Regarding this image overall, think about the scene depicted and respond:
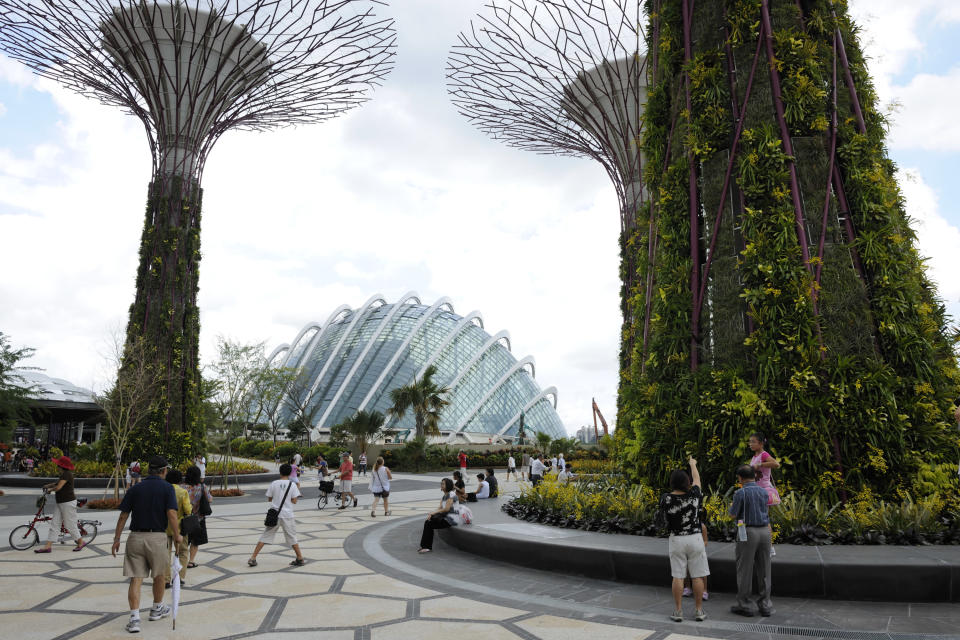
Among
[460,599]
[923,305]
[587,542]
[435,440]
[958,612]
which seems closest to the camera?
[958,612]

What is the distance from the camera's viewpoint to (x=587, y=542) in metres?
7.81

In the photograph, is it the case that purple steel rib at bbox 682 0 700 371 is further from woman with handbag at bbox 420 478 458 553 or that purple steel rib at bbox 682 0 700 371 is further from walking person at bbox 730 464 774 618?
woman with handbag at bbox 420 478 458 553

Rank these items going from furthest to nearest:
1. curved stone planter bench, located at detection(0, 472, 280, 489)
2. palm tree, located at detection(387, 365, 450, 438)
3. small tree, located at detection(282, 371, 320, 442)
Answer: small tree, located at detection(282, 371, 320, 442) → palm tree, located at detection(387, 365, 450, 438) → curved stone planter bench, located at detection(0, 472, 280, 489)

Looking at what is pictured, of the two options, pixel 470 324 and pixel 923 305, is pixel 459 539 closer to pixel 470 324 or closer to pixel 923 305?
pixel 923 305

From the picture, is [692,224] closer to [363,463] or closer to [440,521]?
[440,521]

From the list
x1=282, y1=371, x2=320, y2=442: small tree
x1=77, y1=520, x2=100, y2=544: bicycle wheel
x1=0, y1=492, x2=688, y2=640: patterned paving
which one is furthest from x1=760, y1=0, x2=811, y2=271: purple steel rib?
x1=282, y1=371, x2=320, y2=442: small tree

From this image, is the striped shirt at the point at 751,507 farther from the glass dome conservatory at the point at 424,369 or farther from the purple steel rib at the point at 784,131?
the glass dome conservatory at the point at 424,369

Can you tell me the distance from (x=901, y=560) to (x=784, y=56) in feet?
23.8

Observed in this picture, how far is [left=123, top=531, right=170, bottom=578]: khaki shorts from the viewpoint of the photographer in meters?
5.65

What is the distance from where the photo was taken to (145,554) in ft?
18.7

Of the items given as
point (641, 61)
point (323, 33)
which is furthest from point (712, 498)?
point (641, 61)

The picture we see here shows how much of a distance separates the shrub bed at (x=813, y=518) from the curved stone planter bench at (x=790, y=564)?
0.85 ft

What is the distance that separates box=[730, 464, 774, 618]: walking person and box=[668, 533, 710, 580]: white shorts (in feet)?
1.21

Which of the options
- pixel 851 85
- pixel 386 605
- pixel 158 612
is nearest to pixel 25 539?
pixel 158 612
